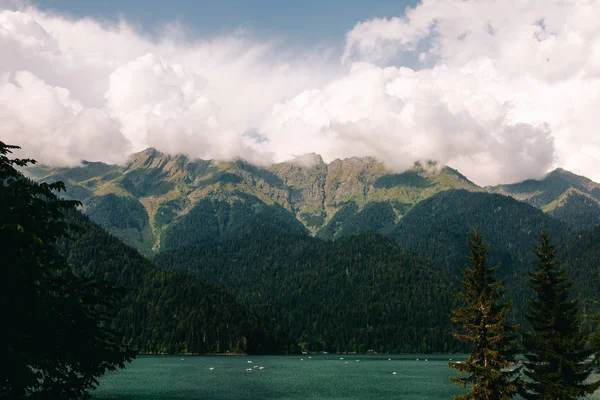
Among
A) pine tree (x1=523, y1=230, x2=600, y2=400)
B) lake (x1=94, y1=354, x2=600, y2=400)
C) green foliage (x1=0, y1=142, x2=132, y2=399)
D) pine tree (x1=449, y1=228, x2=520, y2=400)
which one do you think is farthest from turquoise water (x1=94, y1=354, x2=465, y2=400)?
green foliage (x1=0, y1=142, x2=132, y2=399)

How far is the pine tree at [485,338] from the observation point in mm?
46344

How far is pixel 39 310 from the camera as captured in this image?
20.9 m

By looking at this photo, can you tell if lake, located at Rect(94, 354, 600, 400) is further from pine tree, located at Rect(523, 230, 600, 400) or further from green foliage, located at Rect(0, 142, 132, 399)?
green foliage, located at Rect(0, 142, 132, 399)

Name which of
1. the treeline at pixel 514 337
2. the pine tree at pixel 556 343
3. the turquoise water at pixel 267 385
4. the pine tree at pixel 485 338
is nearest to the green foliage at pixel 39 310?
the pine tree at pixel 485 338

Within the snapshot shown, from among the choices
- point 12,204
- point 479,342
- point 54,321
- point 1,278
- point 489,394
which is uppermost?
point 12,204

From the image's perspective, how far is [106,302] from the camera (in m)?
23.1

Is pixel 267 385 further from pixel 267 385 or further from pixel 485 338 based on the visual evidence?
pixel 485 338

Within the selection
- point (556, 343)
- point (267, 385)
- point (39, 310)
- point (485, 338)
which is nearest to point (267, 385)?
point (267, 385)

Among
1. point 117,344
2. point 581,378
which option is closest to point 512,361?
point 581,378

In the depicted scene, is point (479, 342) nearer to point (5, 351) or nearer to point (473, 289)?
point (473, 289)

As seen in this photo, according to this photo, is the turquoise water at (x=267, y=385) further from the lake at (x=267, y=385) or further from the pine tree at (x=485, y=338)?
the pine tree at (x=485, y=338)

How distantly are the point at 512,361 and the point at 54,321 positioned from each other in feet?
136

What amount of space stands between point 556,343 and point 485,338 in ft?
32.1

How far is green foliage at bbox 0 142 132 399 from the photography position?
2016 centimetres
